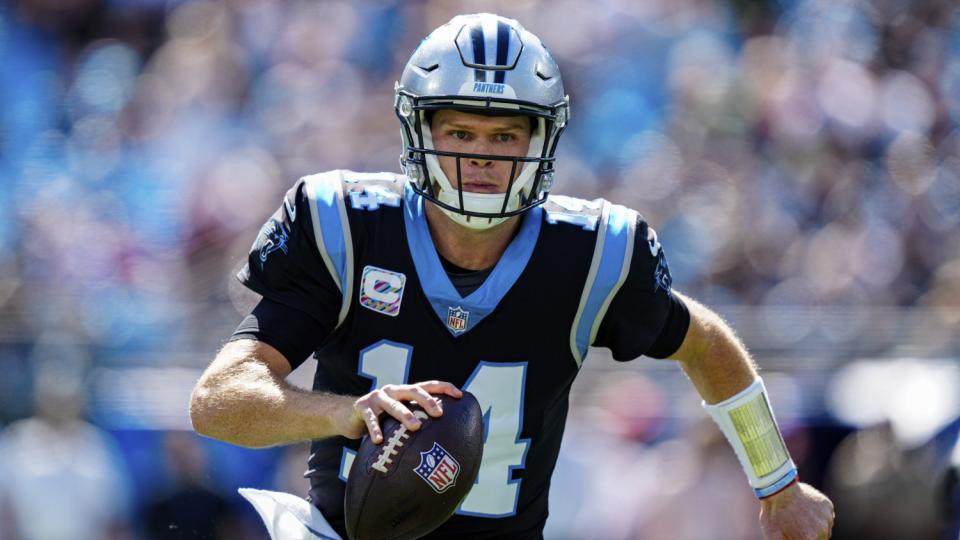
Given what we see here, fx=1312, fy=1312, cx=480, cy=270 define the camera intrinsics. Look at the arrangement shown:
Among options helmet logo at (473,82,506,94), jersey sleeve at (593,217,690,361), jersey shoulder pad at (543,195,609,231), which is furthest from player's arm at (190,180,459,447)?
jersey sleeve at (593,217,690,361)

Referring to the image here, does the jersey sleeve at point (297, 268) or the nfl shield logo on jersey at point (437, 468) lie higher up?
the jersey sleeve at point (297, 268)

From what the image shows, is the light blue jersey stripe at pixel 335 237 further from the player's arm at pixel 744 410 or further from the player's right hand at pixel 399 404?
the player's arm at pixel 744 410

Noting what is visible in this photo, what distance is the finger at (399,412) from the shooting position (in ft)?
8.31

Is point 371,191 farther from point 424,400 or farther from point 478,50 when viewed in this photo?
point 424,400

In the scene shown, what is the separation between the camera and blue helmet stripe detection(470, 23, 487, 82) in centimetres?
332

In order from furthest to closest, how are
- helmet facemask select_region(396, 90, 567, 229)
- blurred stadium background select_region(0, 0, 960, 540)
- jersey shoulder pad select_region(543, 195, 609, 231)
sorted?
blurred stadium background select_region(0, 0, 960, 540)
jersey shoulder pad select_region(543, 195, 609, 231)
helmet facemask select_region(396, 90, 567, 229)

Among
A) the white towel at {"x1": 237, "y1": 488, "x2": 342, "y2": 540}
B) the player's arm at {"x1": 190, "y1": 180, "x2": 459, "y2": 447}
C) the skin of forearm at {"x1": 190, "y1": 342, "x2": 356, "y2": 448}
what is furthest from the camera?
the white towel at {"x1": 237, "y1": 488, "x2": 342, "y2": 540}

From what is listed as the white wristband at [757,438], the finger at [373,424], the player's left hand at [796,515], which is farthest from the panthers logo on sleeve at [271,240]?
the player's left hand at [796,515]

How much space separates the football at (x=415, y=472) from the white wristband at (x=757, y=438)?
3.88ft

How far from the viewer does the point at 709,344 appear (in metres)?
3.64

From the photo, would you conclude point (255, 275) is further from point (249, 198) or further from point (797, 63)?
point (797, 63)

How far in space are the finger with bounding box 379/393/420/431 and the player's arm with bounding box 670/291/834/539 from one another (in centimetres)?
126

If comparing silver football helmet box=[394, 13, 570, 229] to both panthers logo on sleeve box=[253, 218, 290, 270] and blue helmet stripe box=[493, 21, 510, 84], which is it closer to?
blue helmet stripe box=[493, 21, 510, 84]

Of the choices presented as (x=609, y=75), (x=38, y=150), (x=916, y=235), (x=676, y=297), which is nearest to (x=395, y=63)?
(x=609, y=75)
